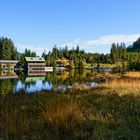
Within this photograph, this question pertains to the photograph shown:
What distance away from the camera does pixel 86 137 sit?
23.0 feet

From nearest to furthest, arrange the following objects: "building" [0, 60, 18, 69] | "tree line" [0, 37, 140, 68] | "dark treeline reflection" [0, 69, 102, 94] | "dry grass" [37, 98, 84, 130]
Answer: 1. "dry grass" [37, 98, 84, 130]
2. "dark treeline reflection" [0, 69, 102, 94]
3. "building" [0, 60, 18, 69]
4. "tree line" [0, 37, 140, 68]

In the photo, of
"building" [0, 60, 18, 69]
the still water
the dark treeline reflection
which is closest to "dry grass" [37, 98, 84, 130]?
the still water

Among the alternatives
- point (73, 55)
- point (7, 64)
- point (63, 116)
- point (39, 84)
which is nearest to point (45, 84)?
point (39, 84)

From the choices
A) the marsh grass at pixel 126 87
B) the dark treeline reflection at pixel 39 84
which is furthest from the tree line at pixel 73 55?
the marsh grass at pixel 126 87

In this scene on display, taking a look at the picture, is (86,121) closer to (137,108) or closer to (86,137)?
(86,137)

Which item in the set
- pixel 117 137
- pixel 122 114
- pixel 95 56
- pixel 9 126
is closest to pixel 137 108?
pixel 122 114

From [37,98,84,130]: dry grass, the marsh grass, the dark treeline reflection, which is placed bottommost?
the dark treeline reflection

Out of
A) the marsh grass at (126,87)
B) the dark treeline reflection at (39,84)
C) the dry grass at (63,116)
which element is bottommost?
the dark treeline reflection at (39,84)

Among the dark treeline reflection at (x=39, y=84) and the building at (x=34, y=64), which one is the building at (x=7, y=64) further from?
the dark treeline reflection at (x=39, y=84)

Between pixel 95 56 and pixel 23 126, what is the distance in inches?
6515

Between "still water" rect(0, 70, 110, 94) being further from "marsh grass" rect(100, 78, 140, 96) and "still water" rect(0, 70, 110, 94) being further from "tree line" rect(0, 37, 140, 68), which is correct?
"tree line" rect(0, 37, 140, 68)

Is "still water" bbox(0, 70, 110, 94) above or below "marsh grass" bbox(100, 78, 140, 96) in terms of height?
below

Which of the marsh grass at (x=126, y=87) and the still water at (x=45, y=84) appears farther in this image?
the still water at (x=45, y=84)

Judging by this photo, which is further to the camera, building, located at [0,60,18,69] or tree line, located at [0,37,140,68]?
tree line, located at [0,37,140,68]
